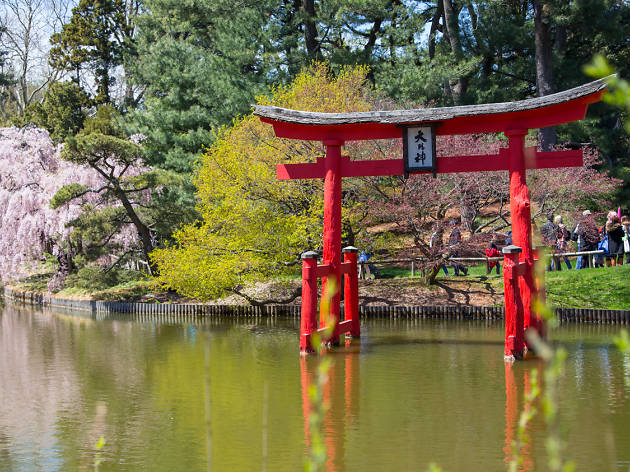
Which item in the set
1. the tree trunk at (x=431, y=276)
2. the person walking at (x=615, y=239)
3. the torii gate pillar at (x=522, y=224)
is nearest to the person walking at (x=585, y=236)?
the person walking at (x=615, y=239)

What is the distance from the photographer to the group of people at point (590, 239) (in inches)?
632

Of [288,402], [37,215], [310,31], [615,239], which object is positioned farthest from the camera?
[310,31]

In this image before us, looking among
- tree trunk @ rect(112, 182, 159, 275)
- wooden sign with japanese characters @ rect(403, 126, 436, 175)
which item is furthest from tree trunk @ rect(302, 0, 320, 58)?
wooden sign with japanese characters @ rect(403, 126, 436, 175)

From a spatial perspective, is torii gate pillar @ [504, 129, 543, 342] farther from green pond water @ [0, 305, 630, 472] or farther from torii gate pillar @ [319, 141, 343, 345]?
torii gate pillar @ [319, 141, 343, 345]

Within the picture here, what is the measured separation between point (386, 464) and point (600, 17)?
17639 mm

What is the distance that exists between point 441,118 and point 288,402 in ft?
15.2

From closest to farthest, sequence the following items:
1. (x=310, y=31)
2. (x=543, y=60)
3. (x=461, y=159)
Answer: (x=461, y=159), (x=543, y=60), (x=310, y=31)

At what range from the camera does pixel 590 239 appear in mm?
17188

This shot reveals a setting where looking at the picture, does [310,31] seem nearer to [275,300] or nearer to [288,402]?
[275,300]

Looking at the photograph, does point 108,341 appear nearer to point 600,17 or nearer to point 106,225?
point 106,225

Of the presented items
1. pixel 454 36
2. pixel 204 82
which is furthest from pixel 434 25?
pixel 204 82

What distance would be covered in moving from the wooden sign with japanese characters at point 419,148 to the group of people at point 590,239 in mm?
Result: 6381

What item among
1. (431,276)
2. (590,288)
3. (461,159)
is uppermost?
(461,159)

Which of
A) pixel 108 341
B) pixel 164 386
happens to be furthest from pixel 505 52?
pixel 164 386
